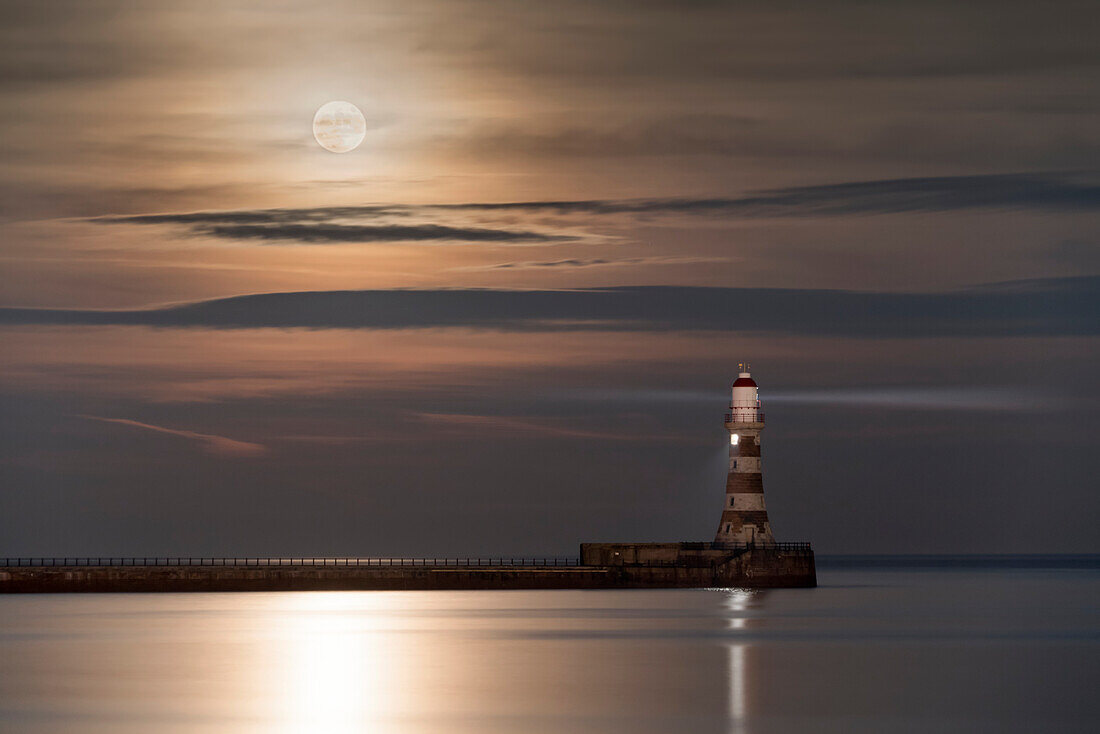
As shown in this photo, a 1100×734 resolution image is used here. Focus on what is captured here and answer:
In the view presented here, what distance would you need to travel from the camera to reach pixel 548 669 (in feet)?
161

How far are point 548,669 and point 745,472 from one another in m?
27.0

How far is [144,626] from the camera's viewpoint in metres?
67.6

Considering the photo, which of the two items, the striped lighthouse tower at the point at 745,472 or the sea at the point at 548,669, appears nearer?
the sea at the point at 548,669

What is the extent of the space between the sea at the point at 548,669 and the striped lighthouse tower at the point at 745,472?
3783mm

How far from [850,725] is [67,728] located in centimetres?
1735

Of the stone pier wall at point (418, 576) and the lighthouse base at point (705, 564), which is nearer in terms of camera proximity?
the lighthouse base at point (705, 564)

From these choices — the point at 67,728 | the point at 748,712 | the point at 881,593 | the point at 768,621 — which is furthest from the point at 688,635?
the point at 881,593

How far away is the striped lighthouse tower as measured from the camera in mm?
74500

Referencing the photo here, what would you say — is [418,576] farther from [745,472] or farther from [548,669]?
[548,669]

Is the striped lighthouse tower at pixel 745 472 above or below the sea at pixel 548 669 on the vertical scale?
above

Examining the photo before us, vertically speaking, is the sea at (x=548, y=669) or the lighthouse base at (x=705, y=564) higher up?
the lighthouse base at (x=705, y=564)

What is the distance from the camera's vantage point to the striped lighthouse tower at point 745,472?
74.5 meters

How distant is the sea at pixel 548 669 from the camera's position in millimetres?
38719

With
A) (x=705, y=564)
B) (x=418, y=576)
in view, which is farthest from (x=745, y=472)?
(x=418, y=576)
